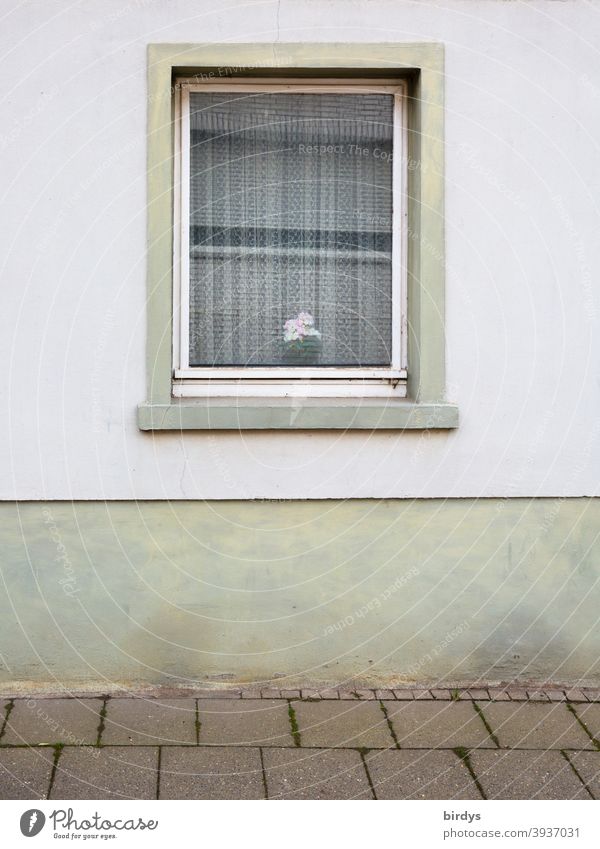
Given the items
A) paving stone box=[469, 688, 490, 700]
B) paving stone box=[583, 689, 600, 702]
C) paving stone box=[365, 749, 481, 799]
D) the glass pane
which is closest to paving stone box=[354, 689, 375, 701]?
paving stone box=[469, 688, 490, 700]

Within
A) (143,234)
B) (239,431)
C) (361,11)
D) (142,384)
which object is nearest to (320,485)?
(239,431)

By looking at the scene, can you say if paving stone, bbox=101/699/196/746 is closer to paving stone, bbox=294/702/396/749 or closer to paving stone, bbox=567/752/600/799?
paving stone, bbox=294/702/396/749

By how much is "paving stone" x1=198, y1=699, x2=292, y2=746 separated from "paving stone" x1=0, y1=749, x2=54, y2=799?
2.39 feet

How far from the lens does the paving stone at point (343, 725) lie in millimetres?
5105

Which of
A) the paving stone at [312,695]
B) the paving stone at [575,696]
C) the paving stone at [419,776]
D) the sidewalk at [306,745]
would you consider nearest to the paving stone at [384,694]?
the sidewalk at [306,745]

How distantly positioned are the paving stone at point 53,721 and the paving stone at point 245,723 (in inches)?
20.7

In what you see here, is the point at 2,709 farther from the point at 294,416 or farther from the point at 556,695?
the point at 556,695

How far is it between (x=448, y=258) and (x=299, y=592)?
1881mm

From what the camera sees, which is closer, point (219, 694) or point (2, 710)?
point (2, 710)

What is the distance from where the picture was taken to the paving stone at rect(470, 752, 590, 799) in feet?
15.1

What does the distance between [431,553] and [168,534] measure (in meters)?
1.37

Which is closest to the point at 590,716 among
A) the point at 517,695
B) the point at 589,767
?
the point at 517,695

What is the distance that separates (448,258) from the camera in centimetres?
576

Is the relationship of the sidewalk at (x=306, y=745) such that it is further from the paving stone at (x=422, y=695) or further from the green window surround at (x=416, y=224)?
the green window surround at (x=416, y=224)
